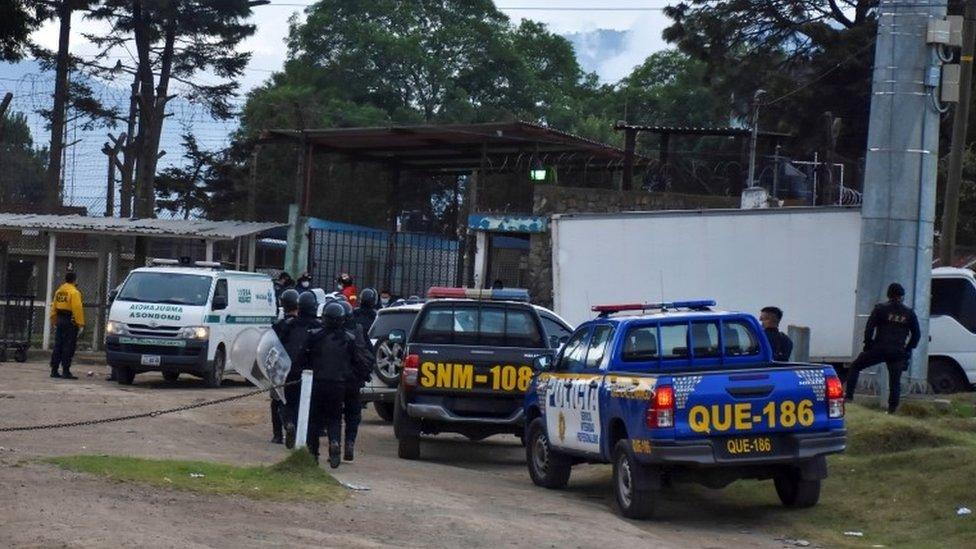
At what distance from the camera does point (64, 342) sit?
2705 cm

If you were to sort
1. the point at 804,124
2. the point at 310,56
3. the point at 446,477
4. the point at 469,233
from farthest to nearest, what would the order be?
the point at 310,56 → the point at 804,124 → the point at 469,233 → the point at 446,477

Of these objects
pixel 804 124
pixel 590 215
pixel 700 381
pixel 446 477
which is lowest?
pixel 446 477

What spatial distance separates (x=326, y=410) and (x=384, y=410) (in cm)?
741

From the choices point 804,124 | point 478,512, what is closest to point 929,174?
point 478,512

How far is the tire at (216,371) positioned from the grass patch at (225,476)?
12882mm

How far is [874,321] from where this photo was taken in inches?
728

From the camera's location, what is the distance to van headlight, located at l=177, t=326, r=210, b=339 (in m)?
26.3

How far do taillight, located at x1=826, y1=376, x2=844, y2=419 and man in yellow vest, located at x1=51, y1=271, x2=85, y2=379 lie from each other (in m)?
16.8

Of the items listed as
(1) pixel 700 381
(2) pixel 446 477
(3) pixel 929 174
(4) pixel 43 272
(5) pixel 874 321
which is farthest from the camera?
(4) pixel 43 272

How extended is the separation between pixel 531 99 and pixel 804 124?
3160 cm

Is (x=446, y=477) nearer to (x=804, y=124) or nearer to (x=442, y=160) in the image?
(x=442, y=160)

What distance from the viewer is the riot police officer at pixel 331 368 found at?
585 inches

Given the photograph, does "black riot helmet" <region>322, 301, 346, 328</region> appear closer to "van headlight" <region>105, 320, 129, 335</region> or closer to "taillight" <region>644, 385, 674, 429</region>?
"taillight" <region>644, 385, 674, 429</region>

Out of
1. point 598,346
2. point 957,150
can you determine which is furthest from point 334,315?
point 957,150
